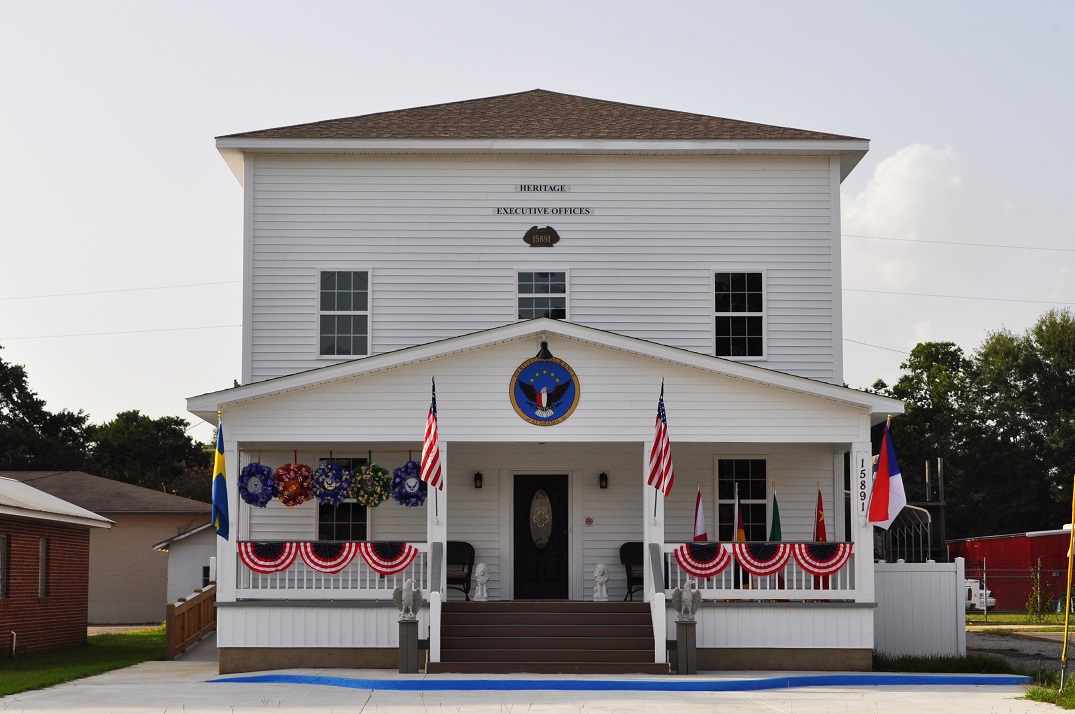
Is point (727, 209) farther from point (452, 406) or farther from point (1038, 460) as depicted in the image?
point (1038, 460)

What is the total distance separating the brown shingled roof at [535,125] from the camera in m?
23.2

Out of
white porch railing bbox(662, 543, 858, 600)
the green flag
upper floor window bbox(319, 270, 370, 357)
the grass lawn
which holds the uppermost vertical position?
upper floor window bbox(319, 270, 370, 357)

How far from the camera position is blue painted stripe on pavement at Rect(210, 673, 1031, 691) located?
16750 mm

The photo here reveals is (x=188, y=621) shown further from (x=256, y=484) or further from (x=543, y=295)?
(x=543, y=295)

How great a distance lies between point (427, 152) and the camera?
76.2 feet

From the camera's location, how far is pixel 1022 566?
44938 millimetres

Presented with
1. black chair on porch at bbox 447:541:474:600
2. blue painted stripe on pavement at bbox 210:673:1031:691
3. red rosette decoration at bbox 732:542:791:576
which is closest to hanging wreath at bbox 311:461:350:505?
black chair on porch at bbox 447:541:474:600

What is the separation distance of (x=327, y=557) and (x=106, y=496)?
23411mm

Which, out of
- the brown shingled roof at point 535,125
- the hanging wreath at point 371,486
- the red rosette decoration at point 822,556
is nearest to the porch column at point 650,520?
the red rosette decoration at point 822,556

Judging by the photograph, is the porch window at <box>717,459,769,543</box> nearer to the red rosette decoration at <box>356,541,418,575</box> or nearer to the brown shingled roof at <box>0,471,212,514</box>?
the red rosette decoration at <box>356,541,418,575</box>

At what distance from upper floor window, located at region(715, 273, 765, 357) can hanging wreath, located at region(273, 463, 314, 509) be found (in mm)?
7305

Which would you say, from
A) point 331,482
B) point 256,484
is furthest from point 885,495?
point 256,484

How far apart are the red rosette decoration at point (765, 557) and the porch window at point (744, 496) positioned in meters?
2.84

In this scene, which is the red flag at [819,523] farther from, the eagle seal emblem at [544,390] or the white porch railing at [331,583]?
the white porch railing at [331,583]
